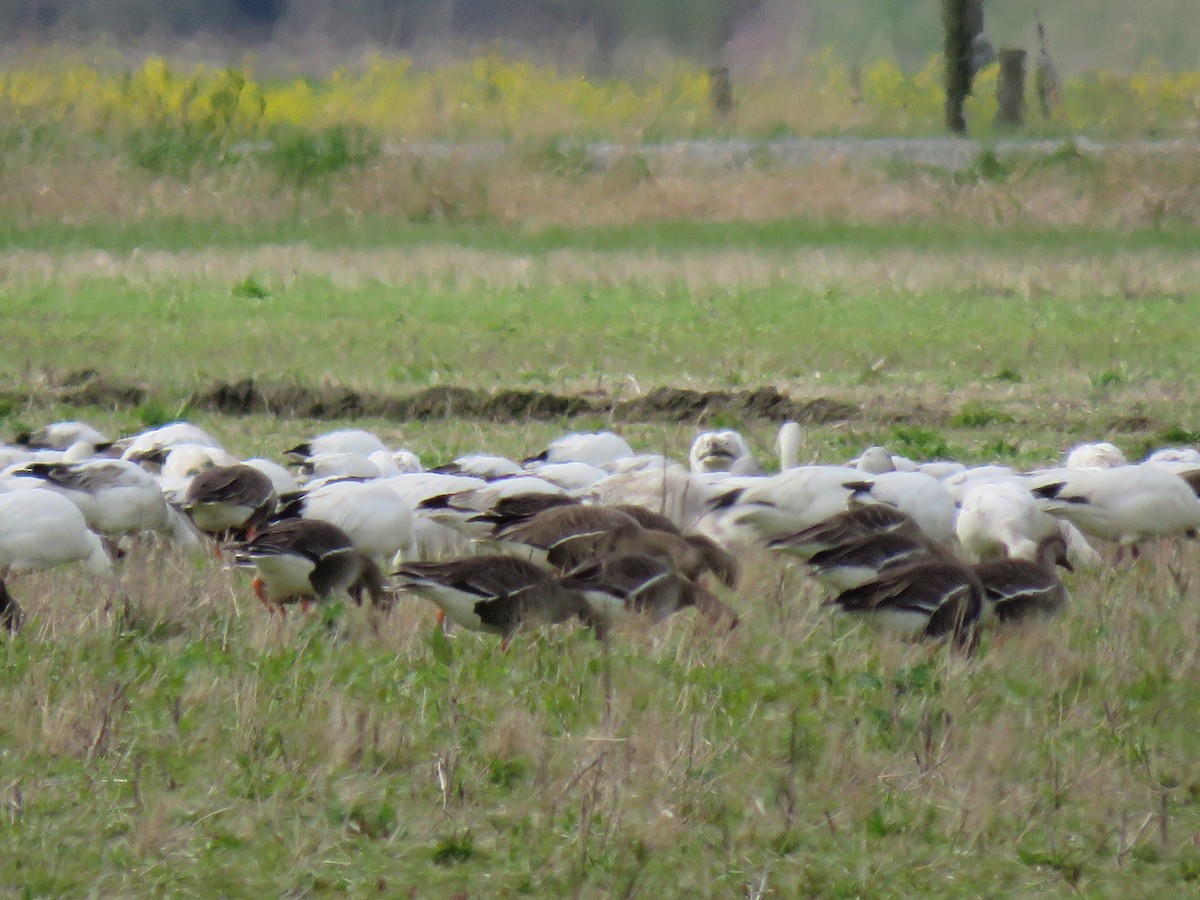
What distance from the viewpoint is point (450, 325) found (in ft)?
56.3

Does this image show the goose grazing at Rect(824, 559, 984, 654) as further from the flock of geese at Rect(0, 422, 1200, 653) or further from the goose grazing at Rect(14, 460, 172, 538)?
the goose grazing at Rect(14, 460, 172, 538)

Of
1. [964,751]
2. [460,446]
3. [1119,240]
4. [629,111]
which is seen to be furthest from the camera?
[629,111]

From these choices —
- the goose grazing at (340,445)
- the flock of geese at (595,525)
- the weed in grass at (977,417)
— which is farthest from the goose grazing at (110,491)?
the weed in grass at (977,417)

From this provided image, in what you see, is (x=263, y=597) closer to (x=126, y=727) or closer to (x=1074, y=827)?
(x=126, y=727)

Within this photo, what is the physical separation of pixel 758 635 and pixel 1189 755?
5.37 feet

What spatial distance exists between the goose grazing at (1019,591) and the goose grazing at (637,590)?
0.92m

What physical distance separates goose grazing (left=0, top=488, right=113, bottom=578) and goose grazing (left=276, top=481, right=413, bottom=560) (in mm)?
871

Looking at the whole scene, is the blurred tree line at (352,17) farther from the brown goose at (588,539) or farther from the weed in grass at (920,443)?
the brown goose at (588,539)

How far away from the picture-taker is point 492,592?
5984 millimetres

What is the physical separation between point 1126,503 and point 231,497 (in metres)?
3.83

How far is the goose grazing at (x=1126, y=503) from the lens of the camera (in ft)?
26.2

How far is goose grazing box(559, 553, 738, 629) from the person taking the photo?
6371 mm

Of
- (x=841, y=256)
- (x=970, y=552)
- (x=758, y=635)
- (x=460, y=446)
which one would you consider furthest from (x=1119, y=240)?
(x=758, y=635)

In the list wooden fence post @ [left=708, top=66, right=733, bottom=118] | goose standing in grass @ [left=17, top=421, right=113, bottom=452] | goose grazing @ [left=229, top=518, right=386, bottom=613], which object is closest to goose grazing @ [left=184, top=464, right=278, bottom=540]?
goose grazing @ [left=229, top=518, right=386, bottom=613]
